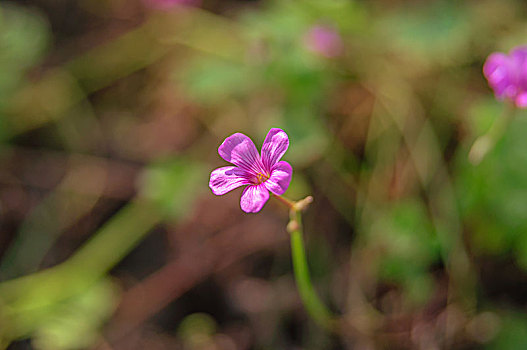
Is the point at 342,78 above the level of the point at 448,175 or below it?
above

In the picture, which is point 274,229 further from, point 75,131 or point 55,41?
point 55,41

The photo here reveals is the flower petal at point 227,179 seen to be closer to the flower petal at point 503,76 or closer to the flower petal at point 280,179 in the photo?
the flower petal at point 280,179

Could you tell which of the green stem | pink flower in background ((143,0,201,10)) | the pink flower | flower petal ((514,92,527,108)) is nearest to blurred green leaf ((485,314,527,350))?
the green stem

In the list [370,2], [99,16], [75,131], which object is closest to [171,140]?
[75,131]

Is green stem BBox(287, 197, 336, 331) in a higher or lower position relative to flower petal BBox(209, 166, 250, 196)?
lower

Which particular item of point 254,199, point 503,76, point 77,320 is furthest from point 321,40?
point 77,320

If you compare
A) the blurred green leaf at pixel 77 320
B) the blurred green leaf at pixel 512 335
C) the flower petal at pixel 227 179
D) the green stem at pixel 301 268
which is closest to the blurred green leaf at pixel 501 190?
the blurred green leaf at pixel 512 335

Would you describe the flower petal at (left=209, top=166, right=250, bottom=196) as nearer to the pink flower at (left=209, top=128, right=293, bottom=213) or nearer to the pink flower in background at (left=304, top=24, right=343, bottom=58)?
the pink flower at (left=209, top=128, right=293, bottom=213)
